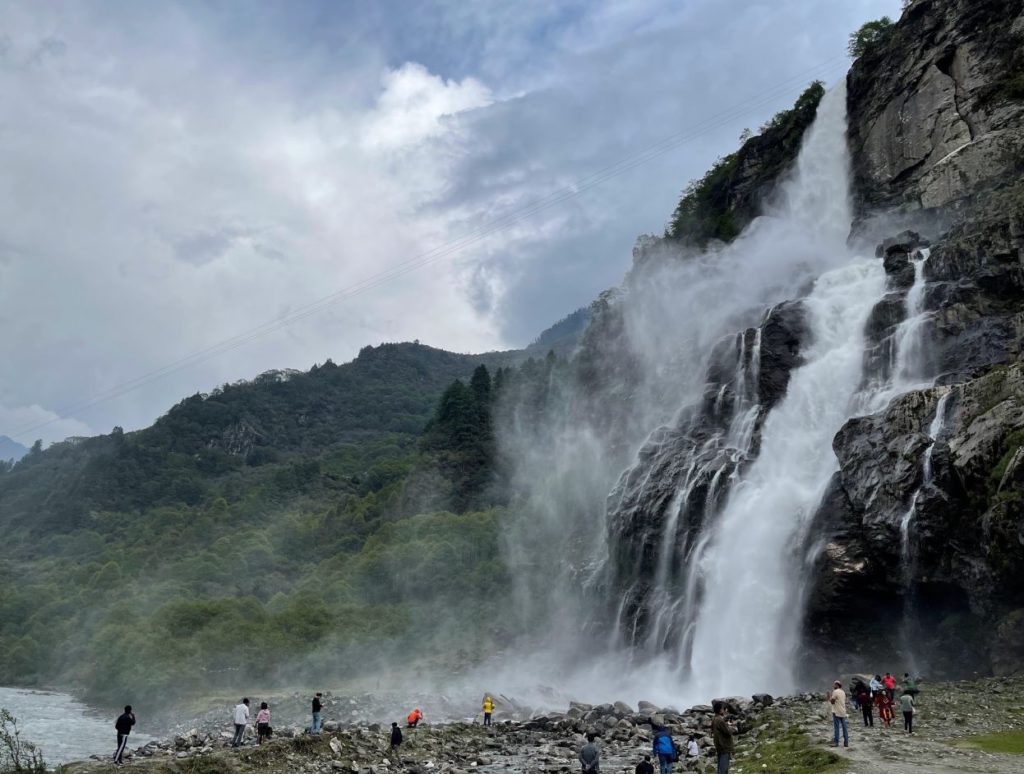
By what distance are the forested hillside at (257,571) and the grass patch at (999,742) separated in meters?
59.4

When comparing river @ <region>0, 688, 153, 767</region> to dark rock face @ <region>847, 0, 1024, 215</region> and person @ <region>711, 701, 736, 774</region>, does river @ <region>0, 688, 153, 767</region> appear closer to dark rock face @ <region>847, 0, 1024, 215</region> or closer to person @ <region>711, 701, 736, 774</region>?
person @ <region>711, 701, 736, 774</region>

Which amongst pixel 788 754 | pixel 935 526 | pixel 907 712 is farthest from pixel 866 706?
pixel 935 526

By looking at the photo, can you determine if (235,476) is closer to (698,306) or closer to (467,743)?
(698,306)

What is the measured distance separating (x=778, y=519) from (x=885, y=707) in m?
19.4

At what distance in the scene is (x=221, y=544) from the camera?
115500 millimetres

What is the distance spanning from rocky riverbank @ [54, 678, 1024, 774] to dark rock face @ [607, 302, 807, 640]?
17.0 m

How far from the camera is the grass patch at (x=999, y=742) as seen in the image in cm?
1992

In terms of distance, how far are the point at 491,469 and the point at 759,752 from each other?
94.9 m

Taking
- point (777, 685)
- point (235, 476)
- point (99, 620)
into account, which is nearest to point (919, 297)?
point (777, 685)

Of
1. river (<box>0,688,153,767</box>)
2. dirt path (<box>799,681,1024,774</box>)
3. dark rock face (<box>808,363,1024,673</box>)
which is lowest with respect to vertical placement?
river (<box>0,688,153,767</box>)

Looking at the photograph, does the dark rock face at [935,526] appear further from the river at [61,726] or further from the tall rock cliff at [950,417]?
the river at [61,726]

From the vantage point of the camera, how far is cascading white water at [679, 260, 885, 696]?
40.2m

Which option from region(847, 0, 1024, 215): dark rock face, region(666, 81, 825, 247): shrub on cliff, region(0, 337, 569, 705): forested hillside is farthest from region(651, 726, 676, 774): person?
region(666, 81, 825, 247): shrub on cliff

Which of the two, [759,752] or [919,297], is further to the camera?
[919,297]
